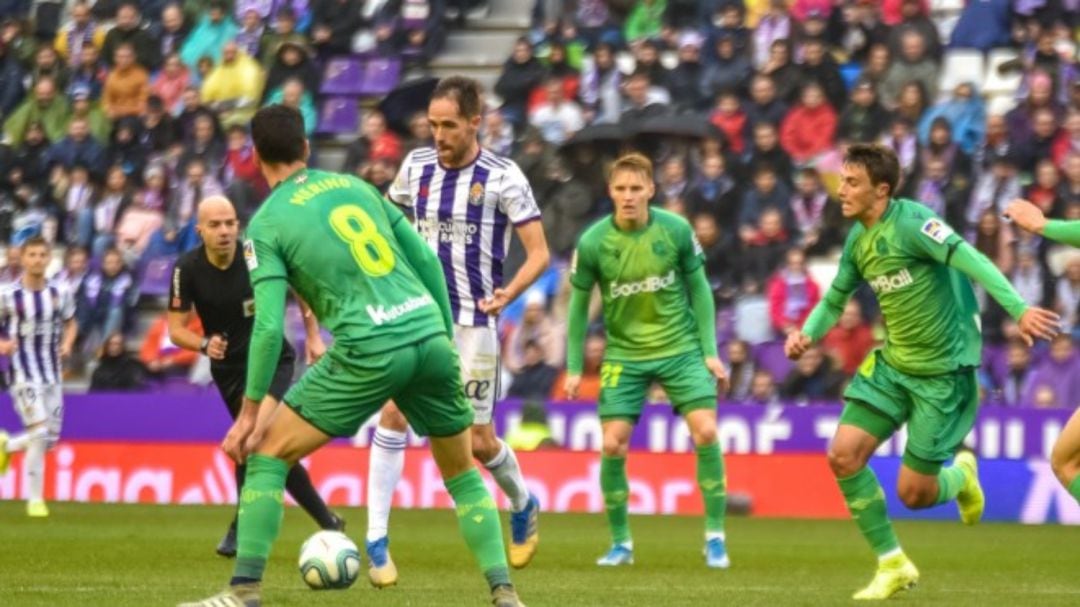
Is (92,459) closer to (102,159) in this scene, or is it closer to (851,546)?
(102,159)

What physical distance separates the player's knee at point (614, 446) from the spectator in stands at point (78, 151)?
15035mm

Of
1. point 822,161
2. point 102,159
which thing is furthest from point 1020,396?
point 102,159

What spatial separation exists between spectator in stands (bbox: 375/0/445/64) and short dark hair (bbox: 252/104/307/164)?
1834cm

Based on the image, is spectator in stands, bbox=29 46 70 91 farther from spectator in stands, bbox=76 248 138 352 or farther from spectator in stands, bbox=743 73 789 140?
spectator in stands, bbox=743 73 789 140

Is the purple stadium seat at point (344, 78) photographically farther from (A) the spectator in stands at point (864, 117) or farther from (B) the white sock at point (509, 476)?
(B) the white sock at point (509, 476)

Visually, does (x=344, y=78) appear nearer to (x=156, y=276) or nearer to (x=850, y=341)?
(x=156, y=276)

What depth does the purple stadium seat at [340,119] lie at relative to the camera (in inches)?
1078

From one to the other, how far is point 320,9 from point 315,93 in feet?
4.88

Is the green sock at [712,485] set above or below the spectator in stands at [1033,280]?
below

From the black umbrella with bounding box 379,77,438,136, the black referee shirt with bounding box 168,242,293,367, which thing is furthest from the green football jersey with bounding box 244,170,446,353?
the black umbrella with bounding box 379,77,438,136

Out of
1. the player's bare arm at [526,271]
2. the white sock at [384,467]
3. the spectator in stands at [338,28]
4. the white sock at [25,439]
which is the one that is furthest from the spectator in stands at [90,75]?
the player's bare arm at [526,271]

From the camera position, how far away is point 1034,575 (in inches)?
527

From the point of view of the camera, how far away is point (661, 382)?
A: 1445cm

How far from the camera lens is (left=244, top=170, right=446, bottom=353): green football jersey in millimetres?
9164
